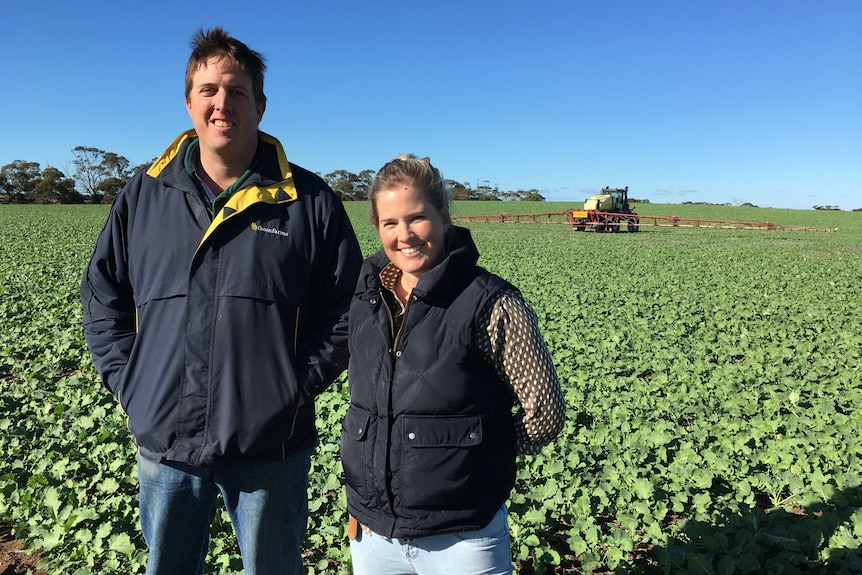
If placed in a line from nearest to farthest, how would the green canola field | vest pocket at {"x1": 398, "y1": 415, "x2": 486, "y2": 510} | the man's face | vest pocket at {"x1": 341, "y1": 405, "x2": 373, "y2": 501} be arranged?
→ 1. vest pocket at {"x1": 398, "y1": 415, "x2": 486, "y2": 510}
2. vest pocket at {"x1": 341, "y1": 405, "x2": 373, "y2": 501}
3. the man's face
4. the green canola field

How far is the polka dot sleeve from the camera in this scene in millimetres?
1640

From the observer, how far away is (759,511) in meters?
3.32

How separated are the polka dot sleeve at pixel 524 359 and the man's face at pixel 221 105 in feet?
3.54

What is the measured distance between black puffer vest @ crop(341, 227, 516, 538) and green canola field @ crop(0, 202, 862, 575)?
150 cm

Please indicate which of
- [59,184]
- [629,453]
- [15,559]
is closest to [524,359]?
[629,453]

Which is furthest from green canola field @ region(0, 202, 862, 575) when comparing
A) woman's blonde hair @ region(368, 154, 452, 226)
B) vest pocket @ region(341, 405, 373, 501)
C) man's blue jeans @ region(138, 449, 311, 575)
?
woman's blonde hair @ region(368, 154, 452, 226)

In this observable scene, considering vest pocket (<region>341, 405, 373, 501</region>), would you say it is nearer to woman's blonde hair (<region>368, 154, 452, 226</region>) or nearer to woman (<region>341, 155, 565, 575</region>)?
woman (<region>341, 155, 565, 575</region>)

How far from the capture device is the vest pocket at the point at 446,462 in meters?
1.63

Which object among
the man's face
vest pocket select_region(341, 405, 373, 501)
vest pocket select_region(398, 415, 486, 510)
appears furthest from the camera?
the man's face

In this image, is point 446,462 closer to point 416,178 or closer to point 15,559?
point 416,178

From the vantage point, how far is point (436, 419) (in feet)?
5.42

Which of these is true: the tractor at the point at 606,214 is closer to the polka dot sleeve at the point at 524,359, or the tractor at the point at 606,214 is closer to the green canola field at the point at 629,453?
the green canola field at the point at 629,453

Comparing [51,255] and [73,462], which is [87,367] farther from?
[51,255]

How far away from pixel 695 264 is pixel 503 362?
1706 cm
